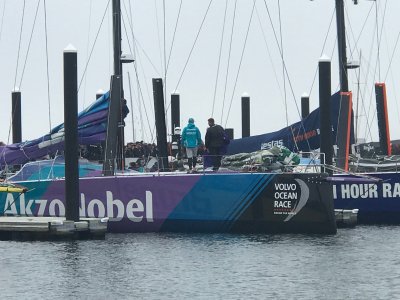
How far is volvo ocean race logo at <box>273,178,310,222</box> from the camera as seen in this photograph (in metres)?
32.7

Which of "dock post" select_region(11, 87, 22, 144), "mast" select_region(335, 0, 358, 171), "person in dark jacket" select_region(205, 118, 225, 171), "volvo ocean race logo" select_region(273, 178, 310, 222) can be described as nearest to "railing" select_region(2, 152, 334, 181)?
"person in dark jacket" select_region(205, 118, 225, 171)

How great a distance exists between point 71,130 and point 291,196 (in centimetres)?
530

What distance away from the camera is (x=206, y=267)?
27891 mm

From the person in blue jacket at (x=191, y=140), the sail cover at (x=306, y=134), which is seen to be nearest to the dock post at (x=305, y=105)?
the sail cover at (x=306, y=134)

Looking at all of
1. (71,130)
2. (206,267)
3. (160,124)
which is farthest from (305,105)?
(206,267)

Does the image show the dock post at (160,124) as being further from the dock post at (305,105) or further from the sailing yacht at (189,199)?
the dock post at (305,105)

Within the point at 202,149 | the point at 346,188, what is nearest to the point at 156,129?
the point at 202,149

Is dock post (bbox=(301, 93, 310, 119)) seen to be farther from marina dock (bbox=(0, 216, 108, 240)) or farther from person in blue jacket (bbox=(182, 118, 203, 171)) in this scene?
marina dock (bbox=(0, 216, 108, 240))

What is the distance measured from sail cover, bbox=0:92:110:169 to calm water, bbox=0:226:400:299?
3.02 metres

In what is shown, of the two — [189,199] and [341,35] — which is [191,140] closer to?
[189,199]

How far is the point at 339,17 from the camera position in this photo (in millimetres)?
40875

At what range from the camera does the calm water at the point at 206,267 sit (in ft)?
80.9

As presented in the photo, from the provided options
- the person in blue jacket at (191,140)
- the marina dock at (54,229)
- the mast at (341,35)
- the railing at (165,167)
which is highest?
the mast at (341,35)

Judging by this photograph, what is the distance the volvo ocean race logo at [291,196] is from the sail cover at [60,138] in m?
5.28
